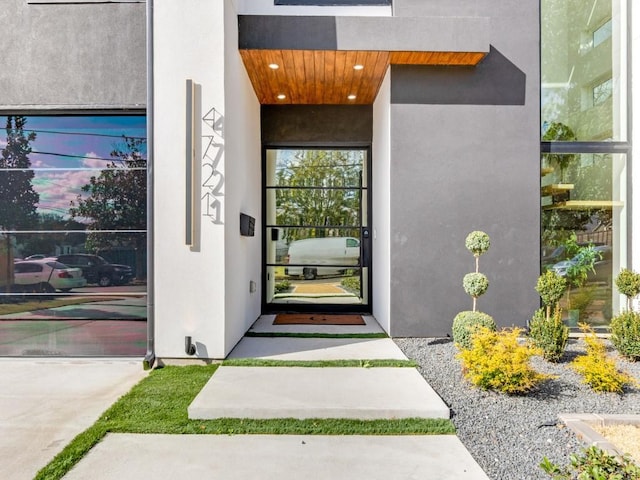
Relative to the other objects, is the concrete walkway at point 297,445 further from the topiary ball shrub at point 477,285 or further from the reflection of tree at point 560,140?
the reflection of tree at point 560,140

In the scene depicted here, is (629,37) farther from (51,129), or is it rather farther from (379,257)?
(51,129)

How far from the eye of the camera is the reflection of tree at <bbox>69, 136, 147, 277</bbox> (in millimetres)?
4758

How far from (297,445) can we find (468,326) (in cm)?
243

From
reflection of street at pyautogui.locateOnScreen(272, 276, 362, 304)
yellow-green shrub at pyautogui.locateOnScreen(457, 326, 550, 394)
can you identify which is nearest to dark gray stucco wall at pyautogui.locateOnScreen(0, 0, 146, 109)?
reflection of street at pyautogui.locateOnScreen(272, 276, 362, 304)

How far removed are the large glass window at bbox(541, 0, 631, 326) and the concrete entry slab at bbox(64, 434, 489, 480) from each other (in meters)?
4.13

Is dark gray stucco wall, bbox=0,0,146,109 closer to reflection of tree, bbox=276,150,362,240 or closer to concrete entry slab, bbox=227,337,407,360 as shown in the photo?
reflection of tree, bbox=276,150,362,240

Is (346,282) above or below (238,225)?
below

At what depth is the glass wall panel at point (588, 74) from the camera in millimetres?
5625

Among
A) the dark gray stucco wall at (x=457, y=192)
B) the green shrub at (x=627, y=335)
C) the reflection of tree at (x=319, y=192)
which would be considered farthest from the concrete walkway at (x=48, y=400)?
the green shrub at (x=627, y=335)

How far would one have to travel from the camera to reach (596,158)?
18.8ft

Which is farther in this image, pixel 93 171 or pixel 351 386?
pixel 93 171

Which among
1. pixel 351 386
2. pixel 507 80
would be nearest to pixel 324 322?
pixel 351 386

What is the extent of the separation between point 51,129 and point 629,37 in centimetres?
801

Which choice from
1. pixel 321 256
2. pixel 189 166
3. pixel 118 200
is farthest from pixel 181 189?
pixel 321 256
